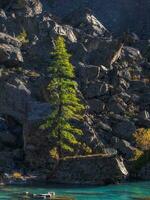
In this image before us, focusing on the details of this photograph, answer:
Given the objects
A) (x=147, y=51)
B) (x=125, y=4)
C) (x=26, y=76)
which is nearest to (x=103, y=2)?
(x=125, y=4)

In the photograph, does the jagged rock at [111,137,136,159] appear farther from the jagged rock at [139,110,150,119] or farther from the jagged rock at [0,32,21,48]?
the jagged rock at [0,32,21,48]

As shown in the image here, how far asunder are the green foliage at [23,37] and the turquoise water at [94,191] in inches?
1906

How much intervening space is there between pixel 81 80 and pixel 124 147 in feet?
63.5

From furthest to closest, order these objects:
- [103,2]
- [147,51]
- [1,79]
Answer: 1. [103,2]
2. [147,51]
3. [1,79]

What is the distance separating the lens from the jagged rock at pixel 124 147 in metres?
77.2

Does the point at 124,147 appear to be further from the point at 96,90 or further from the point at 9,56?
the point at 9,56

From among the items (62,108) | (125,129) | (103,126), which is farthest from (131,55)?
(62,108)

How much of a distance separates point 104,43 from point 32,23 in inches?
672

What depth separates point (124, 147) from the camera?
78.1 m

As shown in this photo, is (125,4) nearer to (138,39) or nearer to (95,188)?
(138,39)

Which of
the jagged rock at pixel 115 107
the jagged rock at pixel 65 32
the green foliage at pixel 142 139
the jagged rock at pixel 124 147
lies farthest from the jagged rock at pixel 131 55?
the jagged rock at pixel 124 147

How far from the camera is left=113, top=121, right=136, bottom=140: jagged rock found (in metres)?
81.2

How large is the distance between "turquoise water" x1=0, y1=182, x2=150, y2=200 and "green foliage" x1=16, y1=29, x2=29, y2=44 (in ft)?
159

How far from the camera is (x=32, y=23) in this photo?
111 metres
